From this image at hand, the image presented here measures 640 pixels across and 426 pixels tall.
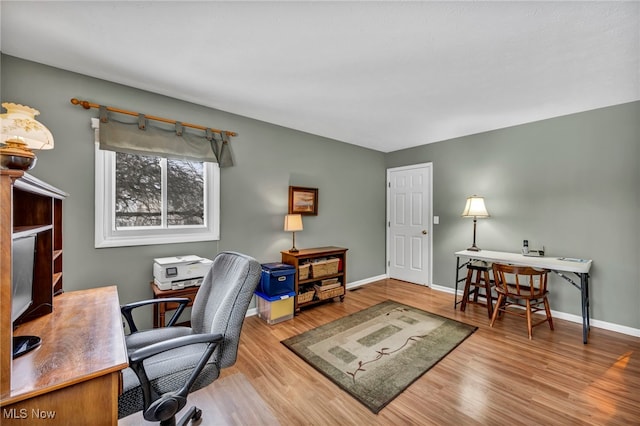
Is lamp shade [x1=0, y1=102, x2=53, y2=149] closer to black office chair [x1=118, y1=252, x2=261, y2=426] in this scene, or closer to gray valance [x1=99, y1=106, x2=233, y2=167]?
gray valance [x1=99, y1=106, x2=233, y2=167]

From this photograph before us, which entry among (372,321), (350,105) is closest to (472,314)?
(372,321)

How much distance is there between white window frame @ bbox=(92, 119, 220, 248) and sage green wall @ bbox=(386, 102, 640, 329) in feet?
11.2

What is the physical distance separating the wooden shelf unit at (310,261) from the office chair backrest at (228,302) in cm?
165

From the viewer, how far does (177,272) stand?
238cm

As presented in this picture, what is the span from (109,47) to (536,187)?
453 centimetres

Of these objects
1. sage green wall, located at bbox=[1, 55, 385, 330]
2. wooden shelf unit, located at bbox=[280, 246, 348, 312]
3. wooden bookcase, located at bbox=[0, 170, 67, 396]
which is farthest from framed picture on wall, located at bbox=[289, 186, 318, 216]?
wooden bookcase, located at bbox=[0, 170, 67, 396]

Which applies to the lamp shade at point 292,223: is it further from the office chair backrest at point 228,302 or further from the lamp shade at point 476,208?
the lamp shade at point 476,208

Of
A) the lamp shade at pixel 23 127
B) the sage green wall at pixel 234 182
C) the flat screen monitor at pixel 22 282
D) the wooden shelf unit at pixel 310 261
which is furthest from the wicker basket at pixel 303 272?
the lamp shade at pixel 23 127

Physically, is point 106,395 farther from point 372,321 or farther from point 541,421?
point 372,321

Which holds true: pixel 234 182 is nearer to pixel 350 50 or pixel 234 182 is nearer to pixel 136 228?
pixel 136 228

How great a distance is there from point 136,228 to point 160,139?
34.7 inches

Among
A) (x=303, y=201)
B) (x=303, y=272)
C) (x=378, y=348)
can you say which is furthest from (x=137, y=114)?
(x=378, y=348)

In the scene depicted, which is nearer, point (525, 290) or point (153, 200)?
point (153, 200)

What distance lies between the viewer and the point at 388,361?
226 centimetres
